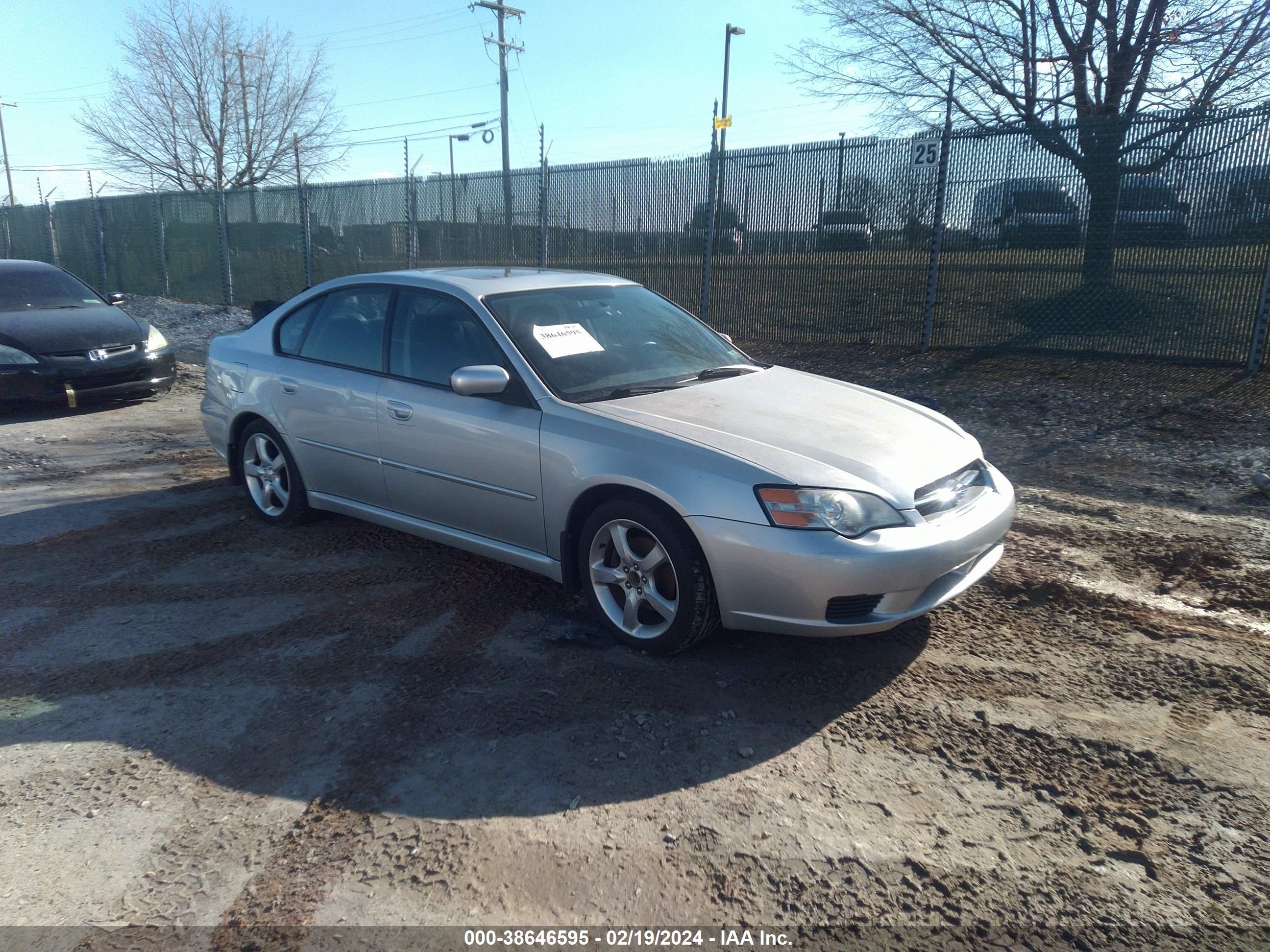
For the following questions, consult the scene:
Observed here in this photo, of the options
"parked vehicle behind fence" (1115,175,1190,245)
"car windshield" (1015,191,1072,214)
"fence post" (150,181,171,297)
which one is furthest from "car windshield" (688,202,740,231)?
"fence post" (150,181,171,297)

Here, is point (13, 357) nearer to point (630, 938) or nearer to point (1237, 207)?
point (630, 938)

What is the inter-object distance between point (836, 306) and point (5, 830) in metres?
9.96

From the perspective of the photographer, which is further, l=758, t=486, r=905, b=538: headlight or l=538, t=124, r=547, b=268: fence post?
l=538, t=124, r=547, b=268: fence post

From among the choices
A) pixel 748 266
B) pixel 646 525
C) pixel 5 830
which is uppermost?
pixel 748 266

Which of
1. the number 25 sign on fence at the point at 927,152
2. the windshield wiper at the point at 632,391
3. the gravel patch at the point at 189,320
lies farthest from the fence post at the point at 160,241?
the windshield wiper at the point at 632,391

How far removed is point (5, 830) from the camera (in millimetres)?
2885

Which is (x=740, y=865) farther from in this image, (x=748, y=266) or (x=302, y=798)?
(x=748, y=266)

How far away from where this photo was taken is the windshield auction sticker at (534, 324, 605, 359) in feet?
14.9

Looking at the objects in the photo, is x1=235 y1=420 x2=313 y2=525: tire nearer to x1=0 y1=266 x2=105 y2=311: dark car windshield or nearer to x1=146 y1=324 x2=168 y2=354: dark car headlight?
x1=146 y1=324 x2=168 y2=354: dark car headlight

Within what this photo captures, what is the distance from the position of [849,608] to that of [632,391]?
58.9 inches

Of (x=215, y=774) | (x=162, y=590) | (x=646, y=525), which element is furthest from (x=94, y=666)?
(x=646, y=525)

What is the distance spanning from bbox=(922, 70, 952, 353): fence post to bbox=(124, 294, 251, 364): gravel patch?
10097mm

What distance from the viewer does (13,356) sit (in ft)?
29.4

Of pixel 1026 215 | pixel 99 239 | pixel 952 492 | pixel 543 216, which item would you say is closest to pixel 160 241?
pixel 99 239
